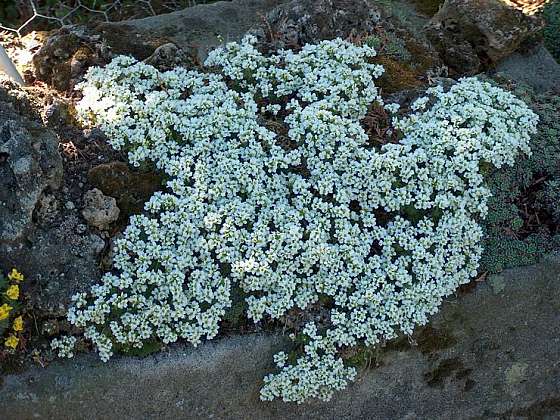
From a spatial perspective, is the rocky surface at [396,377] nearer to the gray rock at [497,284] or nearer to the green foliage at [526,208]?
the gray rock at [497,284]

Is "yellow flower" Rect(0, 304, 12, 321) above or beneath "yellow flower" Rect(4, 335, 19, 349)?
above

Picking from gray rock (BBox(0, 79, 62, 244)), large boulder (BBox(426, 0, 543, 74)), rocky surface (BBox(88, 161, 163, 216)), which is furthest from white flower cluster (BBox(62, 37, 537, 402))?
large boulder (BBox(426, 0, 543, 74))

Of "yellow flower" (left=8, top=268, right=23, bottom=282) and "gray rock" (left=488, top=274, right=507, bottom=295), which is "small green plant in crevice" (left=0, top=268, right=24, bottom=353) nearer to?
"yellow flower" (left=8, top=268, right=23, bottom=282)

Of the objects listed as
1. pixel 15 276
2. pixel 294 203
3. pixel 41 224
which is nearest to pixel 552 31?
pixel 294 203

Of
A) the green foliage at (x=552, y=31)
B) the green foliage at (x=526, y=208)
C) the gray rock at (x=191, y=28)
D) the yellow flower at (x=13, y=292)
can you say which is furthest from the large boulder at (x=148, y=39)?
the green foliage at (x=552, y=31)

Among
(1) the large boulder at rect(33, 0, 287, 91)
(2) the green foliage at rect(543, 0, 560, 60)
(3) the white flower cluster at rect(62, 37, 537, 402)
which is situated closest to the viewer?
(3) the white flower cluster at rect(62, 37, 537, 402)

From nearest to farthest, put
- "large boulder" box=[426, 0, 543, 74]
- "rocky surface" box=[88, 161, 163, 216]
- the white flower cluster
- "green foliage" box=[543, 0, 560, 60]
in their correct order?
the white flower cluster
"rocky surface" box=[88, 161, 163, 216]
"large boulder" box=[426, 0, 543, 74]
"green foliage" box=[543, 0, 560, 60]

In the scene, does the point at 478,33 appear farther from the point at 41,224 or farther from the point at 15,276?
the point at 15,276
